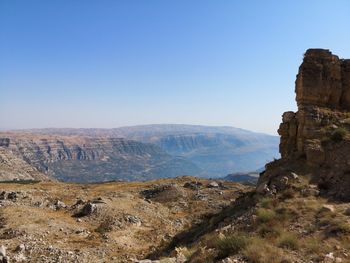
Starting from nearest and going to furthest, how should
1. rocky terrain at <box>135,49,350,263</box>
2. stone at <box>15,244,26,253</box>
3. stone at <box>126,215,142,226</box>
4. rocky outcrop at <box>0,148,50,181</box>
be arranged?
rocky terrain at <box>135,49,350,263</box> → stone at <box>15,244,26,253</box> → stone at <box>126,215,142,226</box> → rocky outcrop at <box>0,148,50,181</box>

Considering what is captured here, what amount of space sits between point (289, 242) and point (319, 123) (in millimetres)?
10253

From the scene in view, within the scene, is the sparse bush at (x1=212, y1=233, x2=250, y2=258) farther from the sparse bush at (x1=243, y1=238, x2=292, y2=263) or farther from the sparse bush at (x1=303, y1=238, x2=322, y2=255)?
the sparse bush at (x1=303, y1=238, x2=322, y2=255)

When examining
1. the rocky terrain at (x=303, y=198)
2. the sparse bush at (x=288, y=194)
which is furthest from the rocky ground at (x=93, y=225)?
the sparse bush at (x=288, y=194)

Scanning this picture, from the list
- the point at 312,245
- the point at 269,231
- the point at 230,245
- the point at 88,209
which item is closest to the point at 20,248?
the point at 88,209

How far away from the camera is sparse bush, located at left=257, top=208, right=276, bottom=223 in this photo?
13672 millimetres

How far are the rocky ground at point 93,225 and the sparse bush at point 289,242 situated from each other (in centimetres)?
782

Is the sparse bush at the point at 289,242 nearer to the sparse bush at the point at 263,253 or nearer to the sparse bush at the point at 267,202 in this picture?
the sparse bush at the point at 263,253

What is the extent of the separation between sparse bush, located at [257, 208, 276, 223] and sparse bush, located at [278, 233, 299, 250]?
6.87 ft

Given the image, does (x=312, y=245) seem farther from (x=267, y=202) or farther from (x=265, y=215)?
(x=267, y=202)

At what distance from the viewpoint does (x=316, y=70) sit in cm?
2036

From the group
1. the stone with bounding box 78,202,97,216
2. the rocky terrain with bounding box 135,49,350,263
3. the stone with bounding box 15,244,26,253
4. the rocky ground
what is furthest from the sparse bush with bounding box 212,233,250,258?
the stone with bounding box 78,202,97,216

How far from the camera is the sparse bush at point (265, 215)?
1367 centimetres

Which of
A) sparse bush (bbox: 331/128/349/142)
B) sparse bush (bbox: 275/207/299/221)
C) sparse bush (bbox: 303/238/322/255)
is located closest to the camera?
sparse bush (bbox: 303/238/322/255)

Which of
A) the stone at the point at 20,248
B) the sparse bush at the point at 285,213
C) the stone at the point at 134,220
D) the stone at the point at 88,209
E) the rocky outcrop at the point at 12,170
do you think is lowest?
the rocky outcrop at the point at 12,170
